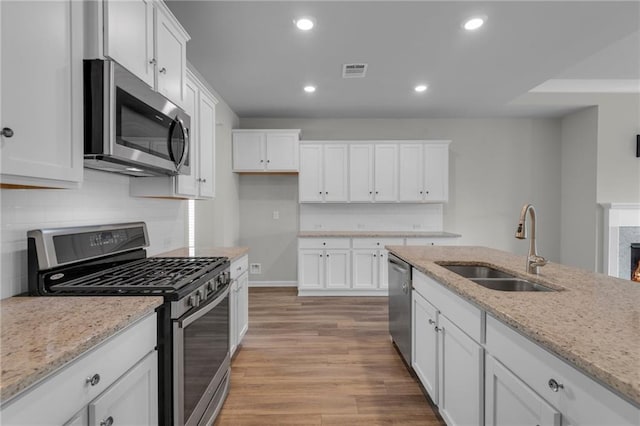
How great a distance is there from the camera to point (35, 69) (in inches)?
44.1

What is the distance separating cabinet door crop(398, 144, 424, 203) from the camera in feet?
16.2

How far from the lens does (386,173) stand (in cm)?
495

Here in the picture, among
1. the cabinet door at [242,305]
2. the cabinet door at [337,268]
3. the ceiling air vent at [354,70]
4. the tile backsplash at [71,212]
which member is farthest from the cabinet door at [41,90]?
the cabinet door at [337,268]

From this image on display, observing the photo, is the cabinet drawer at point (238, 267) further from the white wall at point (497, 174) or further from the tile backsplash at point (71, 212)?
the white wall at point (497, 174)

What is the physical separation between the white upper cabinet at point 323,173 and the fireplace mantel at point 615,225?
3724mm

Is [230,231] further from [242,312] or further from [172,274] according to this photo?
[172,274]

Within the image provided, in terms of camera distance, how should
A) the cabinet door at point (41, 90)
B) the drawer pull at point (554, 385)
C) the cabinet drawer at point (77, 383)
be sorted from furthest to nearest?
the cabinet door at point (41, 90), the drawer pull at point (554, 385), the cabinet drawer at point (77, 383)

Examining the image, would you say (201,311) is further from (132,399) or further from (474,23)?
(474,23)

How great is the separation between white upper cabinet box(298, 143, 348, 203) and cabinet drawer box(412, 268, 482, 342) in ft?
9.35

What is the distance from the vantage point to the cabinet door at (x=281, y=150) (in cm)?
491

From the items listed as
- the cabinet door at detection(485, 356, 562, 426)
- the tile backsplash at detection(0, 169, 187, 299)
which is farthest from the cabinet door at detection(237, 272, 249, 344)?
the cabinet door at detection(485, 356, 562, 426)

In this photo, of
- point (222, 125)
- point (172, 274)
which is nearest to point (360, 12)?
point (172, 274)

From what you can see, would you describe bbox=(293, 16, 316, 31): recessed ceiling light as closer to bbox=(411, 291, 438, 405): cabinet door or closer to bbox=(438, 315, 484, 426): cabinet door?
bbox=(411, 291, 438, 405): cabinet door

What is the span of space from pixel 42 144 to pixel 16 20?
1.30 ft
